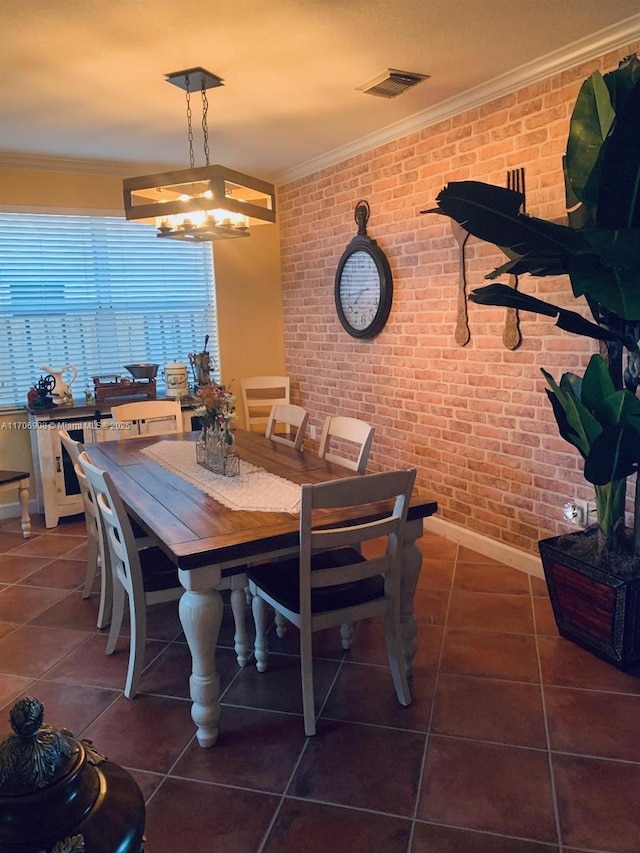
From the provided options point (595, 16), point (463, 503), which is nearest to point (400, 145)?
point (595, 16)

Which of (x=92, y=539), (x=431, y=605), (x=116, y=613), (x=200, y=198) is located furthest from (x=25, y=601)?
(x=200, y=198)

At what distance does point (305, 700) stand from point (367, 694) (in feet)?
1.10

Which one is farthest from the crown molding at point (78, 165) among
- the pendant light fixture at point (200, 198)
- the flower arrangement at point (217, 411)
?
the flower arrangement at point (217, 411)

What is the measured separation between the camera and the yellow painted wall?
15.0ft

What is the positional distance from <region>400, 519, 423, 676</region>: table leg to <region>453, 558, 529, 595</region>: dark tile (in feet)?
2.92

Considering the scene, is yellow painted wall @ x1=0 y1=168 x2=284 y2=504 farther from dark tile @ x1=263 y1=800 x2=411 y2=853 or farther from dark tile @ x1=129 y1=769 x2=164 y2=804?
dark tile @ x1=263 y1=800 x2=411 y2=853

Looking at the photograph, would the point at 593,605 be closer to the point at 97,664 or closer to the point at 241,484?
the point at 241,484

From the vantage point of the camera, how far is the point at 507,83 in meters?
3.07

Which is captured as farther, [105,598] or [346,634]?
[105,598]

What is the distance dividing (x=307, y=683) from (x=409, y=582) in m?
0.52

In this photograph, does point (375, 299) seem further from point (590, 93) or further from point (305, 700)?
point (305, 700)

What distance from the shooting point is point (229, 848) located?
1.69 meters

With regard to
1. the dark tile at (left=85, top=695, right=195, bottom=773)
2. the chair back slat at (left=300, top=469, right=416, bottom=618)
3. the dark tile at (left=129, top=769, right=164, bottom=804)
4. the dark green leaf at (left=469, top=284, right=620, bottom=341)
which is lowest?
the dark tile at (left=129, top=769, right=164, bottom=804)

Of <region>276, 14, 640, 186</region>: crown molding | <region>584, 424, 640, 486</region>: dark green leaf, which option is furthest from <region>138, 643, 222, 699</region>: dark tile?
<region>276, 14, 640, 186</region>: crown molding
